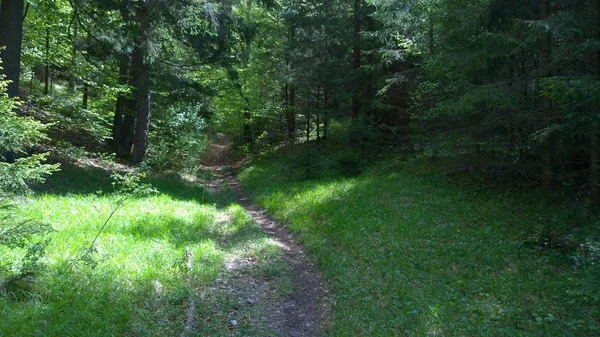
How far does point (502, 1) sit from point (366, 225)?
6083 millimetres

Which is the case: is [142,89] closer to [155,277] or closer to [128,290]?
[155,277]

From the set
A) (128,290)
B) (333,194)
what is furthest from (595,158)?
(128,290)

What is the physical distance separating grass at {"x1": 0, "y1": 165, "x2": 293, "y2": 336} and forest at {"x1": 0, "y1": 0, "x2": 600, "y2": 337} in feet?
0.11

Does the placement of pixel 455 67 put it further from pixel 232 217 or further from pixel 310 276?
pixel 232 217

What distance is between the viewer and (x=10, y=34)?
9203mm

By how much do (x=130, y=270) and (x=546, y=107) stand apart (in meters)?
9.00

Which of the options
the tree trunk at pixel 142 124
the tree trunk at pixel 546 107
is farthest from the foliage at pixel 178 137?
the tree trunk at pixel 546 107

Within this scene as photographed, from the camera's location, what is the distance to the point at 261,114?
2475cm

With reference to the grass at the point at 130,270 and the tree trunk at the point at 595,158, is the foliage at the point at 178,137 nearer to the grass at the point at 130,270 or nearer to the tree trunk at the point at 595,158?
the grass at the point at 130,270

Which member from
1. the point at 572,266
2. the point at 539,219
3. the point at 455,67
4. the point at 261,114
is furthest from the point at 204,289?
the point at 261,114

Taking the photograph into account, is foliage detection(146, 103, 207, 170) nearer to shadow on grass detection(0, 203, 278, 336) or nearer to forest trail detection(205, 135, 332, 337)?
forest trail detection(205, 135, 332, 337)

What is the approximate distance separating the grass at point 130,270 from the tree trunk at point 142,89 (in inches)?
188

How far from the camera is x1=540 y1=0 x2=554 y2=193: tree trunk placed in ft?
28.8

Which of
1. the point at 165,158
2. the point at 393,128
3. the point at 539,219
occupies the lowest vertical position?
the point at 539,219
